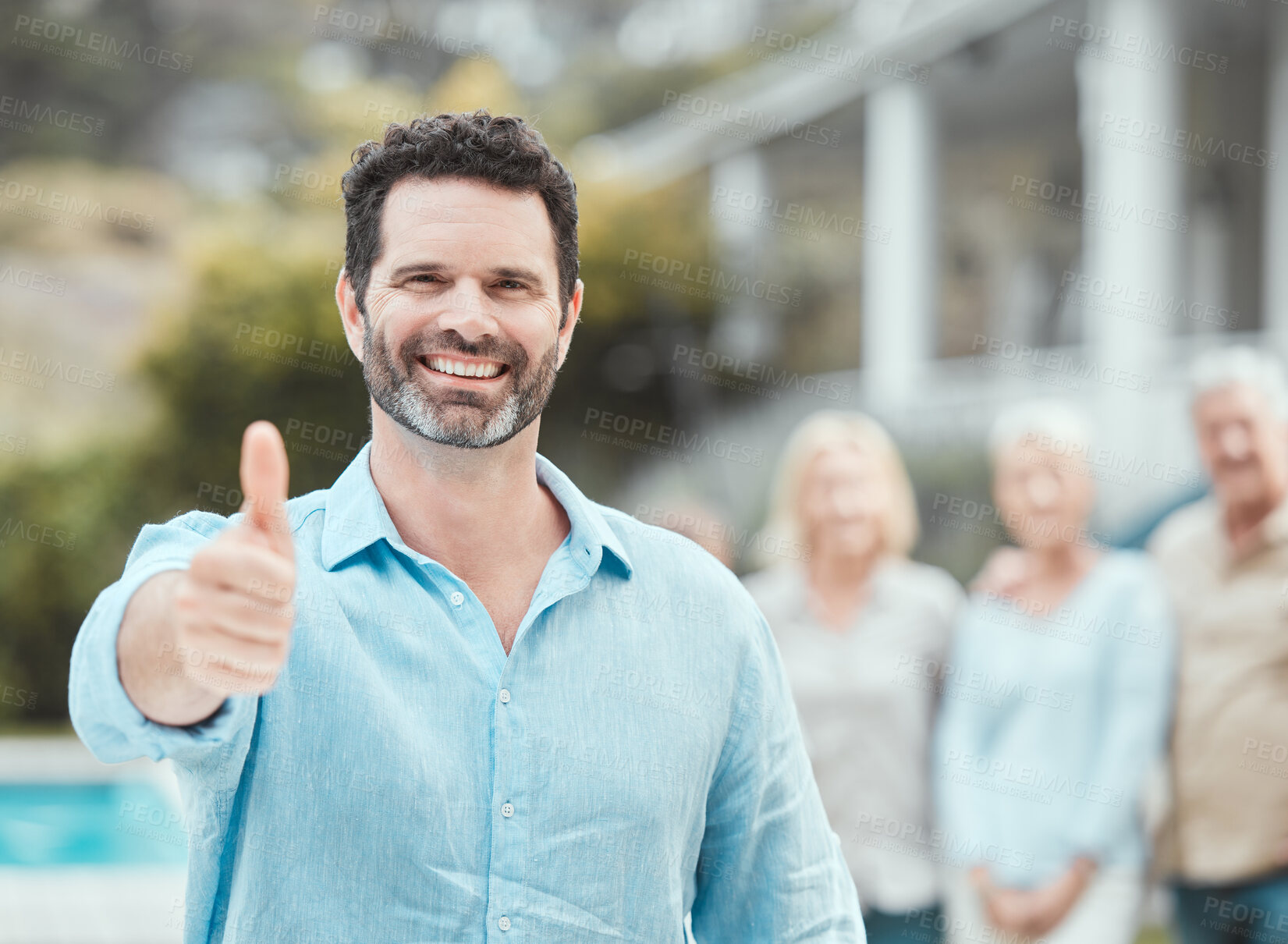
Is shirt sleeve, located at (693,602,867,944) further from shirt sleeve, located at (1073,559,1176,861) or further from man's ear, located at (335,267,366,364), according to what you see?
shirt sleeve, located at (1073,559,1176,861)

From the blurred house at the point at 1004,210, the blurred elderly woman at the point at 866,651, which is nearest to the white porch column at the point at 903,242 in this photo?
the blurred house at the point at 1004,210

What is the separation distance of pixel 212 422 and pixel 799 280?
599cm

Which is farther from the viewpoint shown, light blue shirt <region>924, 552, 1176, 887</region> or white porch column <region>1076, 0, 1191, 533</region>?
white porch column <region>1076, 0, 1191, 533</region>

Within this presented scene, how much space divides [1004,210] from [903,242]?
4.19m

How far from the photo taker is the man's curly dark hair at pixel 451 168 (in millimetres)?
1643

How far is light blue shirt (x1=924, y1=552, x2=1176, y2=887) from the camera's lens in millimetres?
3424

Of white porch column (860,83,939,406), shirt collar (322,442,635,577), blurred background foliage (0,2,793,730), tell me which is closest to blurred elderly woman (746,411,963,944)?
shirt collar (322,442,635,577)

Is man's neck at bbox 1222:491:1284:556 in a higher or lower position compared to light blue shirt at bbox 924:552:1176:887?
higher

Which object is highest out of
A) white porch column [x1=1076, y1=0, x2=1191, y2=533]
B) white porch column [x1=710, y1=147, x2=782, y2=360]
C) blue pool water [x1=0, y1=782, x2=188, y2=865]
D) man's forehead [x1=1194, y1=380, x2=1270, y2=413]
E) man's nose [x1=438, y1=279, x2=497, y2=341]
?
white porch column [x1=710, y1=147, x2=782, y2=360]

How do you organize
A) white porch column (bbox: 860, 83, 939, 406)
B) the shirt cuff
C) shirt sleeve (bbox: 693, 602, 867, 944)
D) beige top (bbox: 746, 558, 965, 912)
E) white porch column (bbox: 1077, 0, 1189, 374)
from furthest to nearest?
white porch column (bbox: 860, 83, 939, 406) → white porch column (bbox: 1077, 0, 1189, 374) → beige top (bbox: 746, 558, 965, 912) → shirt sleeve (bbox: 693, 602, 867, 944) → the shirt cuff

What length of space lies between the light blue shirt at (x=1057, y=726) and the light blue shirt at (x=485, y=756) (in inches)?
74.1

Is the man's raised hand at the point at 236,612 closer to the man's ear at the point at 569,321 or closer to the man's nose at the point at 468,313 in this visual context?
the man's nose at the point at 468,313

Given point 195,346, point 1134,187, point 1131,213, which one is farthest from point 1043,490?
point 195,346

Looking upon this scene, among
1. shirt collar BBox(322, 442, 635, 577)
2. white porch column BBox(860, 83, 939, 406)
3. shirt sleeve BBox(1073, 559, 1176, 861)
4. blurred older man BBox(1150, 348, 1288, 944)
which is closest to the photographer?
shirt collar BBox(322, 442, 635, 577)
